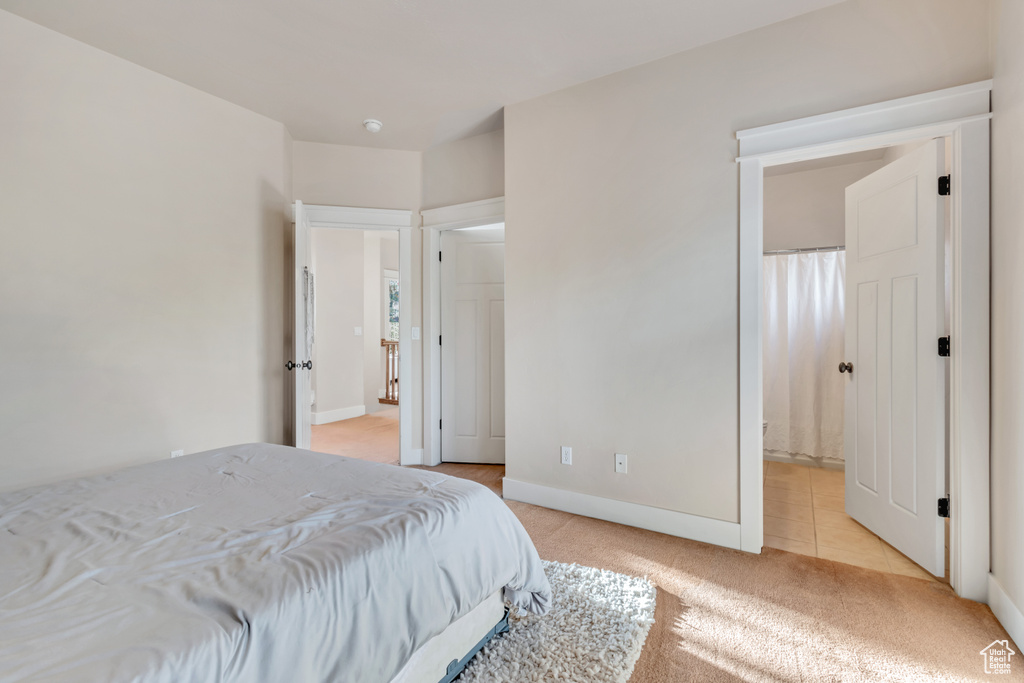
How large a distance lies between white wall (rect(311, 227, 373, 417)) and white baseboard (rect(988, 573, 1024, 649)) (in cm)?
591

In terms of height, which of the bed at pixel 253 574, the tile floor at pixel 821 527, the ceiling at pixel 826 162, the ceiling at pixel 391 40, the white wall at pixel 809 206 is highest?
the ceiling at pixel 391 40

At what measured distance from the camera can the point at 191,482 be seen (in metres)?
1.60

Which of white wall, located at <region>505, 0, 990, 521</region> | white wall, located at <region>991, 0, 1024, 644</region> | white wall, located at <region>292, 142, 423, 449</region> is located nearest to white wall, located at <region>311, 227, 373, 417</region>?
white wall, located at <region>292, 142, 423, 449</region>

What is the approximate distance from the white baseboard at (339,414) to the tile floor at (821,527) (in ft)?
16.1

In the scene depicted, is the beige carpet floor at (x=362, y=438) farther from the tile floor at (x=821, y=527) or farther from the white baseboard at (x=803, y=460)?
the white baseboard at (x=803, y=460)

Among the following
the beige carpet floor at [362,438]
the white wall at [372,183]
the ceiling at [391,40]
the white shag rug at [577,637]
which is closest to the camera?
the white shag rug at [577,637]

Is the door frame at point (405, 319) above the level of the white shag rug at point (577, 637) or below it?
above

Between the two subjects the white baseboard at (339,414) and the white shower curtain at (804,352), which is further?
the white baseboard at (339,414)

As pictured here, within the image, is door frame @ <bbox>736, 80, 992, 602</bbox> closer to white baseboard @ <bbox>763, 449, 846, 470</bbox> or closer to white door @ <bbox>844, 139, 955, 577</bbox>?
white door @ <bbox>844, 139, 955, 577</bbox>

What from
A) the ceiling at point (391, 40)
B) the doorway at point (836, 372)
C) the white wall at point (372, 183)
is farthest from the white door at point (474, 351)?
the doorway at point (836, 372)

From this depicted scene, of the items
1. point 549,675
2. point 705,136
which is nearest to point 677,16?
point 705,136

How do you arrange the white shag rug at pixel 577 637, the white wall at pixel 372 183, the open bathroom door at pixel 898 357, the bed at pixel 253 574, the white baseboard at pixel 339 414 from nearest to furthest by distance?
the bed at pixel 253 574, the white shag rug at pixel 577 637, the open bathroom door at pixel 898 357, the white wall at pixel 372 183, the white baseboard at pixel 339 414

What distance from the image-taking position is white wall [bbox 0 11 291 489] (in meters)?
2.26

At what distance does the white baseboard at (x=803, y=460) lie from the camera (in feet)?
12.5
